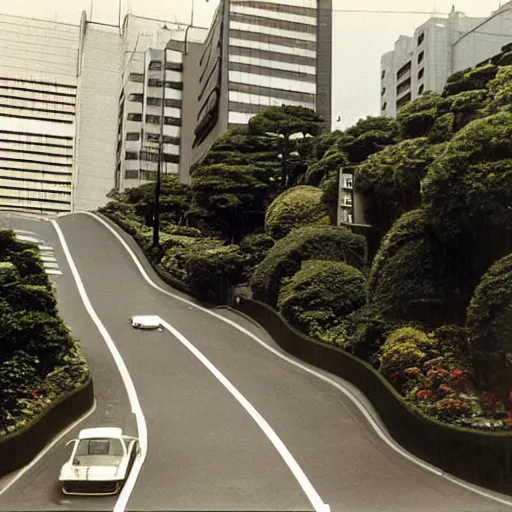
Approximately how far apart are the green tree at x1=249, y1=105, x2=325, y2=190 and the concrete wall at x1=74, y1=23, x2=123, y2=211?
1741cm

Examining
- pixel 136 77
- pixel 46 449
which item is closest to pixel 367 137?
pixel 46 449

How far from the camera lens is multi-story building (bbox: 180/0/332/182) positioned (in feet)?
159

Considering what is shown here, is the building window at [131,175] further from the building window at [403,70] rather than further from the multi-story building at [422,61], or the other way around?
the building window at [403,70]

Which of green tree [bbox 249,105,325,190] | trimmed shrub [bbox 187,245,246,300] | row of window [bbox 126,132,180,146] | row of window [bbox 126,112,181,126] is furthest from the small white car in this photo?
row of window [bbox 126,132,180,146]

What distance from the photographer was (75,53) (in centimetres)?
2177

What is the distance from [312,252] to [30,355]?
11.4 metres

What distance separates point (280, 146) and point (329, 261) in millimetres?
19057

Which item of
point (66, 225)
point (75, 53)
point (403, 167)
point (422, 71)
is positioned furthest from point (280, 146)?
point (422, 71)

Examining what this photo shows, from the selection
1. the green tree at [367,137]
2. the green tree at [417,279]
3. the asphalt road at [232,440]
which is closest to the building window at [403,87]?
the green tree at [367,137]

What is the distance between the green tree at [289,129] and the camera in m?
41.1

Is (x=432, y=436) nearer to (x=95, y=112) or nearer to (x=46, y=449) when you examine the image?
(x=46, y=449)

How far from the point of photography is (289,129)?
42062 mm

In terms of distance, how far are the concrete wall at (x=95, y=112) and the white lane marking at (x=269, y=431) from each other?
5702 millimetres

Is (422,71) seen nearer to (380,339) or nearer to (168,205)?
(168,205)
